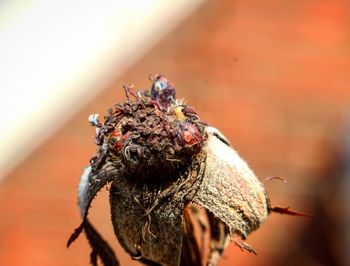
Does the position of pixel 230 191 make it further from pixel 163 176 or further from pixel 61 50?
pixel 61 50

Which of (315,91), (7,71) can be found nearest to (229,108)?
(315,91)

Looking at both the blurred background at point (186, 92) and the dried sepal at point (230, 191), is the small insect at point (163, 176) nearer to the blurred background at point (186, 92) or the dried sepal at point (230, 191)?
the dried sepal at point (230, 191)

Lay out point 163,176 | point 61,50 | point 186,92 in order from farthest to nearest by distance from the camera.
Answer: point 61,50 < point 186,92 < point 163,176

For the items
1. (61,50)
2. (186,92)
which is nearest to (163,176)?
(186,92)

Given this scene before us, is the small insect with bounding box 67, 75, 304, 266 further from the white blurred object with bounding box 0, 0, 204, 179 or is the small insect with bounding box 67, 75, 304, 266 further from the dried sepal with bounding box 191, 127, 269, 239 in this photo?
the white blurred object with bounding box 0, 0, 204, 179

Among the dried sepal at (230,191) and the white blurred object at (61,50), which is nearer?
the dried sepal at (230,191)

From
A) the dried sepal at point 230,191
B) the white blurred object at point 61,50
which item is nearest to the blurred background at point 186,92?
the white blurred object at point 61,50

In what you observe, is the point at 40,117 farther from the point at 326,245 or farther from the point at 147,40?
the point at 326,245

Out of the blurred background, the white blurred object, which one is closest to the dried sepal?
the blurred background
